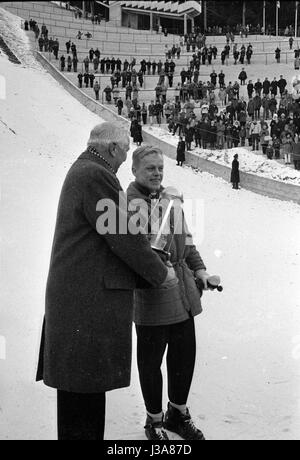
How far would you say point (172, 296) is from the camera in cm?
320

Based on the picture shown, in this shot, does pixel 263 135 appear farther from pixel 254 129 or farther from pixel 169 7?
pixel 169 7

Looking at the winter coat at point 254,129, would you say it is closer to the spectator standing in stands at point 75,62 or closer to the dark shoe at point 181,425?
the spectator standing in stands at point 75,62

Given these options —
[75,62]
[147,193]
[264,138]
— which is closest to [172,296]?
[147,193]

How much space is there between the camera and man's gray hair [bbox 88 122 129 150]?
8.79ft

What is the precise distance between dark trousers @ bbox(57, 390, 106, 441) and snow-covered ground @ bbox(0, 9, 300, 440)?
766 millimetres

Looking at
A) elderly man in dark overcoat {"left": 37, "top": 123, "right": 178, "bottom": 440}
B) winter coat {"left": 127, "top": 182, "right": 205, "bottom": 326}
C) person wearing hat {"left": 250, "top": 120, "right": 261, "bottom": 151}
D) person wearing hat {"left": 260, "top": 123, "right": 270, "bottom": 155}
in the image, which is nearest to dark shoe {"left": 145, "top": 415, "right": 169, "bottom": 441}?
winter coat {"left": 127, "top": 182, "right": 205, "bottom": 326}

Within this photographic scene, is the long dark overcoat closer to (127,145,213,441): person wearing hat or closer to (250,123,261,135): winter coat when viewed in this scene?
(127,145,213,441): person wearing hat

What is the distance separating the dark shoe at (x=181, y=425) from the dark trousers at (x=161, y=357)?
0.37ft

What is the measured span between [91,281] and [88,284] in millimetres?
17

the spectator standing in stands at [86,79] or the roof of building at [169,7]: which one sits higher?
the roof of building at [169,7]

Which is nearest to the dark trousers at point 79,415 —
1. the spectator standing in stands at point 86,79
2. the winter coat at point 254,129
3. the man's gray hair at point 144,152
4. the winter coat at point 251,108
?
the man's gray hair at point 144,152

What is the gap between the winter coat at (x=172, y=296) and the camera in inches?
126

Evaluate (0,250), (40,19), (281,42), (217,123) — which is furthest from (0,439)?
(40,19)
